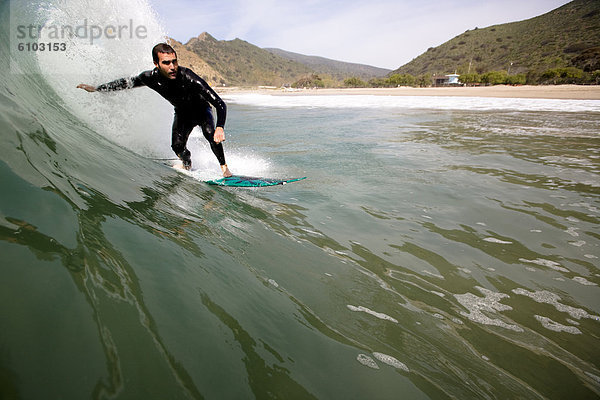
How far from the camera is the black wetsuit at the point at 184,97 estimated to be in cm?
519

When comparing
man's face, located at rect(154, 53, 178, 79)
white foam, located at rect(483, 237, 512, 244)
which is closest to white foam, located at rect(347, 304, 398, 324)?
white foam, located at rect(483, 237, 512, 244)

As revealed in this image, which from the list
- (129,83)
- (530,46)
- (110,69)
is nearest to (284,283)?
(129,83)

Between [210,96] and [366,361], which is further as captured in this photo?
[210,96]

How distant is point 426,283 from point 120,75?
326 inches

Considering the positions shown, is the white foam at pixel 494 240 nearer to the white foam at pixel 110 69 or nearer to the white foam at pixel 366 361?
the white foam at pixel 366 361

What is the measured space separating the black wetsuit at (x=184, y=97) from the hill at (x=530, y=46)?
77.7m

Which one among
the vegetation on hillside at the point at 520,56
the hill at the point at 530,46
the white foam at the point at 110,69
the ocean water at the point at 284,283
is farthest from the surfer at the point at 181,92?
the hill at the point at 530,46

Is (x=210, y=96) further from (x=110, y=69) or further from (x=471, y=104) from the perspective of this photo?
(x=471, y=104)

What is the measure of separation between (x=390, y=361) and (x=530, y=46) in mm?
134025

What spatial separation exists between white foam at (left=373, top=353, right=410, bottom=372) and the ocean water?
15 mm

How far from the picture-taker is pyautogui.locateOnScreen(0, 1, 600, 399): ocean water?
1.15 meters

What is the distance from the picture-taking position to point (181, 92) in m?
5.33

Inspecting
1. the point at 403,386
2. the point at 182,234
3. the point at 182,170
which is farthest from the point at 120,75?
the point at 403,386

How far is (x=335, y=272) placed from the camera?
2.78 meters
